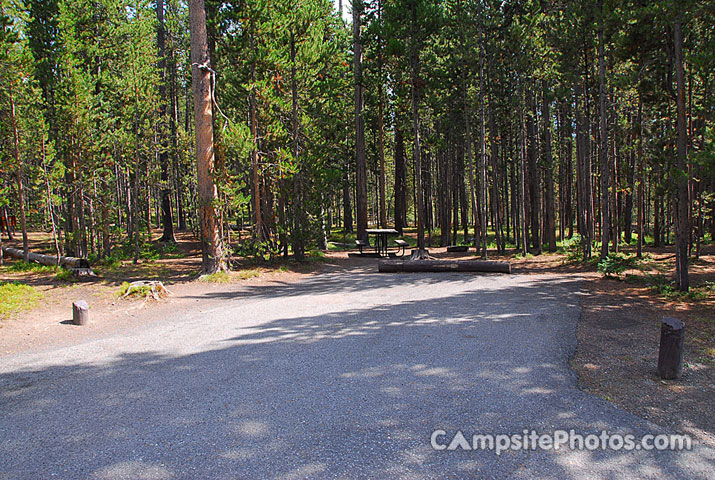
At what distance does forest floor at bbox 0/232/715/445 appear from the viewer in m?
4.57

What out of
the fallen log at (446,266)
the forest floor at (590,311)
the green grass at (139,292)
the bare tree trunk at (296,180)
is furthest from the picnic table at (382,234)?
the green grass at (139,292)

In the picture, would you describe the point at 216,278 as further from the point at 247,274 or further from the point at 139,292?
the point at 139,292

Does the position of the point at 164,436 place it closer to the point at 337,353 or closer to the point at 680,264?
the point at 337,353

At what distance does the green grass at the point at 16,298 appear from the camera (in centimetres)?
866

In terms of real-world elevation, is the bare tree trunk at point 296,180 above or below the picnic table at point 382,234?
above

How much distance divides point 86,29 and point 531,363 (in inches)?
781

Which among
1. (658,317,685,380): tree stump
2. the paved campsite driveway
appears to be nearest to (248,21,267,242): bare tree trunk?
the paved campsite driveway

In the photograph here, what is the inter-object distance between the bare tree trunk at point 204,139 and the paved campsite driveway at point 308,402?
18.1ft

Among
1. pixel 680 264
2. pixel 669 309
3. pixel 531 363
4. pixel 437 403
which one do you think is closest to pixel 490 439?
pixel 437 403

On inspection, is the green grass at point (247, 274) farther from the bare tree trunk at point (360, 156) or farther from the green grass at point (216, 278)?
the bare tree trunk at point (360, 156)

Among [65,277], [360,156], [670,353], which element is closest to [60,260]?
[65,277]

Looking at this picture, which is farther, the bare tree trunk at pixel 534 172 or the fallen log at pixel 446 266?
the bare tree trunk at pixel 534 172

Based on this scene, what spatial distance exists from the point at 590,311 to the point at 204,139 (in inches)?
426

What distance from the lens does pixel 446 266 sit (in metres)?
14.2
